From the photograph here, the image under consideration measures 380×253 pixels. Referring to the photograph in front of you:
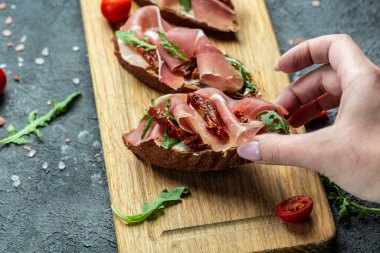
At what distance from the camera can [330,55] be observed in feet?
14.9

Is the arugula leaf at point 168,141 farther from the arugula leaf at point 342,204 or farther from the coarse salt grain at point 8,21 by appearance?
the coarse salt grain at point 8,21

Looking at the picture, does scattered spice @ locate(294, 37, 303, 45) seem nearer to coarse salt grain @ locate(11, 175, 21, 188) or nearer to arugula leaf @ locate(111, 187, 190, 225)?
arugula leaf @ locate(111, 187, 190, 225)

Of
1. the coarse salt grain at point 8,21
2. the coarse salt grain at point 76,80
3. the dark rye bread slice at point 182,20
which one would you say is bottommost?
the coarse salt grain at point 8,21

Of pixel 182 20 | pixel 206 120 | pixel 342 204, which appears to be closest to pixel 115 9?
pixel 182 20

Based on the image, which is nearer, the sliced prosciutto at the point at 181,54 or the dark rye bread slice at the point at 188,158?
the dark rye bread slice at the point at 188,158

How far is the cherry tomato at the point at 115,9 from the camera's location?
5.61m

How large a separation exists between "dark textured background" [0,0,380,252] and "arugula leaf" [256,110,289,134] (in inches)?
34.6

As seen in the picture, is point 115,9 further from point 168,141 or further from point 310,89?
point 310,89

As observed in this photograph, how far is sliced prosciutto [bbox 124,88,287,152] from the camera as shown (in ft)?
15.2

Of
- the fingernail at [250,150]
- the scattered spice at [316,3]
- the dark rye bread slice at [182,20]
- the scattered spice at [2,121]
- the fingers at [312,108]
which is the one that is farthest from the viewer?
the scattered spice at [316,3]

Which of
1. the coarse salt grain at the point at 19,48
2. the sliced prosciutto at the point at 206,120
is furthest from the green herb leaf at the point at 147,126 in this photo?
the coarse salt grain at the point at 19,48

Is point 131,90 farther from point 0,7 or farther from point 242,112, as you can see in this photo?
point 0,7

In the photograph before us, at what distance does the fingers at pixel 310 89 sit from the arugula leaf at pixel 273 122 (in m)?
0.42

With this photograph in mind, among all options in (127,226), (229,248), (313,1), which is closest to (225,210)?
(229,248)
